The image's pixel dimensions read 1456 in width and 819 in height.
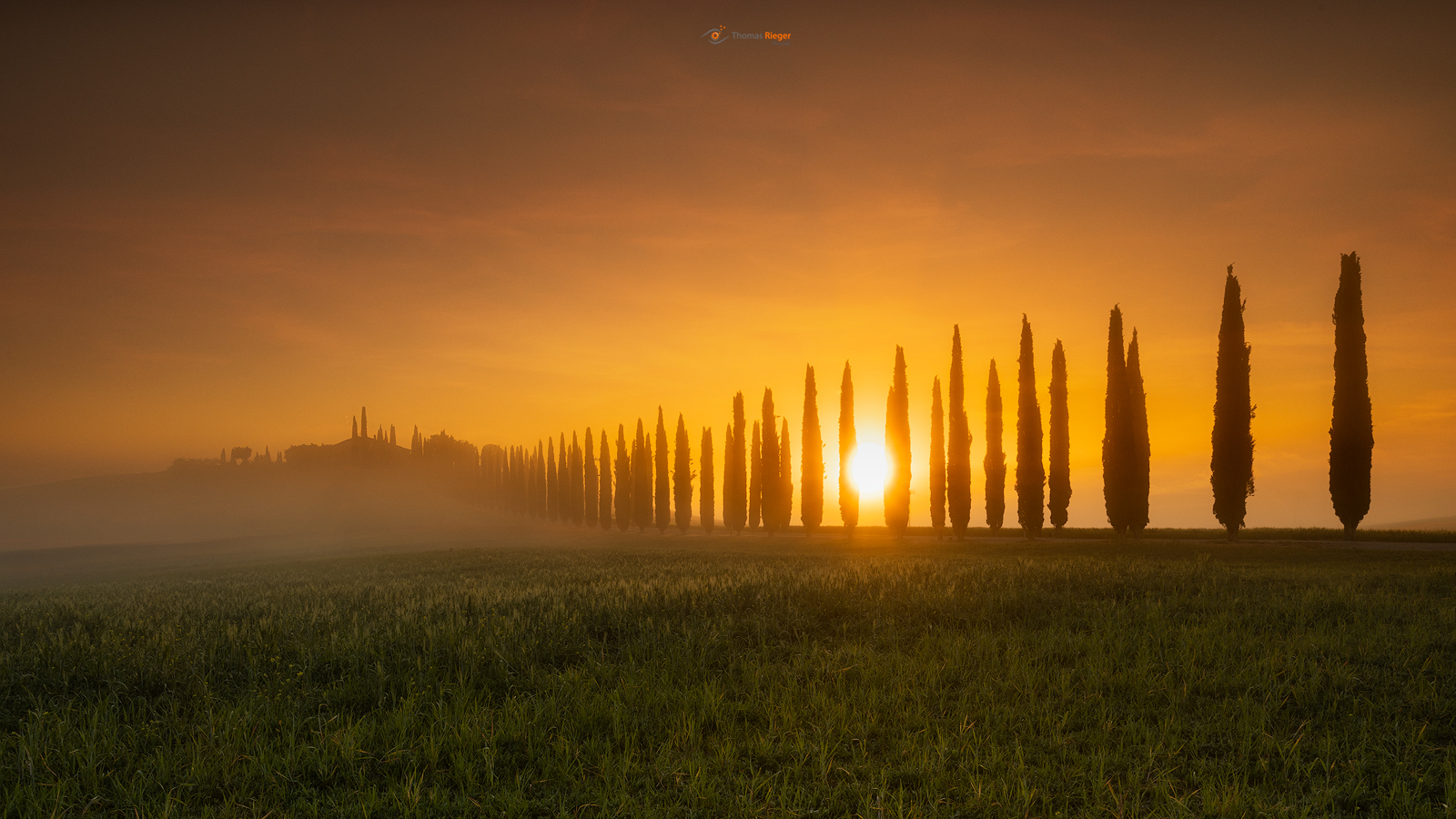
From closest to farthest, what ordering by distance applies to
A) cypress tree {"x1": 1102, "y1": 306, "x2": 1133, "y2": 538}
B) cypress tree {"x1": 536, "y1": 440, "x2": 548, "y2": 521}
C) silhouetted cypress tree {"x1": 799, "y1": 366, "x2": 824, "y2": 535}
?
cypress tree {"x1": 1102, "y1": 306, "x2": 1133, "y2": 538}
silhouetted cypress tree {"x1": 799, "y1": 366, "x2": 824, "y2": 535}
cypress tree {"x1": 536, "y1": 440, "x2": 548, "y2": 521}

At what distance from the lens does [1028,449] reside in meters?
39.7

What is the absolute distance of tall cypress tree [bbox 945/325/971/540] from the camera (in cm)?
4241

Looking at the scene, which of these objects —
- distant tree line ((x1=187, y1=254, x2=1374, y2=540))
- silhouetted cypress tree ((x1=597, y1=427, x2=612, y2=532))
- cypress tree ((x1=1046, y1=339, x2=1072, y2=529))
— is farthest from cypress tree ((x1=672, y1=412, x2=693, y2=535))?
cypress tree ((x1=1046, y1=339, x2=1072, y2=529))

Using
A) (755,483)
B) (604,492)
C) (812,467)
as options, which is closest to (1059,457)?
(812,467)

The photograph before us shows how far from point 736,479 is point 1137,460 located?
33.8 metres

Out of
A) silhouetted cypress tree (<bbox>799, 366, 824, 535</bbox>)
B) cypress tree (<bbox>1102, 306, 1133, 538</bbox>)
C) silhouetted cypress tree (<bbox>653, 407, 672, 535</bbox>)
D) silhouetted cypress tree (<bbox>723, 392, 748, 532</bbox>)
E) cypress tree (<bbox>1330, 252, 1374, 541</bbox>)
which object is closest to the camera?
cypress tree (<bbox>1330, 252, 1374, 541</bbox>)

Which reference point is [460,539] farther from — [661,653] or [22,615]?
[661,653]

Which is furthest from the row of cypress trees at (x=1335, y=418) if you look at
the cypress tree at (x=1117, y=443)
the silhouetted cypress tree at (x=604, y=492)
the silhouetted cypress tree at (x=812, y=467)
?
the silhouetted cypress tree at (x=604, y=492)

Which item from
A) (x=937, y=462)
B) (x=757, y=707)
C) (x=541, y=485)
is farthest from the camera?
(x=541, y=485)

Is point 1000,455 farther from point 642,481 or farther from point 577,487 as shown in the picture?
point 577,487

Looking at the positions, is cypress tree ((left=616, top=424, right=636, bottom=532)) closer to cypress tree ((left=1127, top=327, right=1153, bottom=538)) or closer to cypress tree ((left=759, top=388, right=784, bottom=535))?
cypress tree ((left=759, top=388, right=784, bottom=535))

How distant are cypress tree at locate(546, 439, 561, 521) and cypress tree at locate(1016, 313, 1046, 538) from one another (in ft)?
219

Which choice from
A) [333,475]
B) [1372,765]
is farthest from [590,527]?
[333,475]

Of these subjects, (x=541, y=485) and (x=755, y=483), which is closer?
(x=755, y=483)
